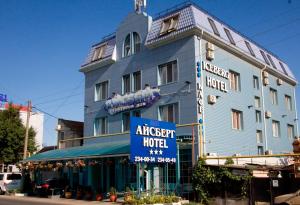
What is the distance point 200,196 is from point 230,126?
26.0ft

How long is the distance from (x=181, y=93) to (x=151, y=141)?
19.1 ft

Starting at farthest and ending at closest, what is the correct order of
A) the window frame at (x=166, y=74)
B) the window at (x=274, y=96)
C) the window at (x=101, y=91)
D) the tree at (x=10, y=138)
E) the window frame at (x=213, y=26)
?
the tree at (x=10, y=138), the window at (x=274, y=96), the window at (x=101, y=91), the window frame at (x=213, y=26), the window frame at (x=166, y=74)

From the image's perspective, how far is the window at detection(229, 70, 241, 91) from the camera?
29852mm

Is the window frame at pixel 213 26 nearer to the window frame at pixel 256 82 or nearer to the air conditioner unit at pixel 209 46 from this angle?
the air conditioner unit at pixel 209 46

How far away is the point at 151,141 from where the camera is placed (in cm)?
2200

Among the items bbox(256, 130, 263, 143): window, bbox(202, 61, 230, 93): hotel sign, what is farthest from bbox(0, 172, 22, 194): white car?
bbox(256, 130, 263, 143): window

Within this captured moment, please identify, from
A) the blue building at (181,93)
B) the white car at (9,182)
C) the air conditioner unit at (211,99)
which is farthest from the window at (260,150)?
the white car at (9,182)

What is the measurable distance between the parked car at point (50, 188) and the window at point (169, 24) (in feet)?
49.4

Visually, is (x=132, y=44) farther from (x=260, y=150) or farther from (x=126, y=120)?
(x=260, y=150)

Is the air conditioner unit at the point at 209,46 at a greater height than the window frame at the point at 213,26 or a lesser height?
lesser

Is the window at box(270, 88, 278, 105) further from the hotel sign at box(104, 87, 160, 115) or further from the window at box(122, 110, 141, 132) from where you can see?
the window at box(122, 110, 141, 132)

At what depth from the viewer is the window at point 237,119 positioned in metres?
29.0

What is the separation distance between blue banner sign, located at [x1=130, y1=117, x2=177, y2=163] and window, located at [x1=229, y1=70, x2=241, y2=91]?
8551mm

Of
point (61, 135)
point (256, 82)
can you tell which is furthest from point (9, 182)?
point (256, 82)
